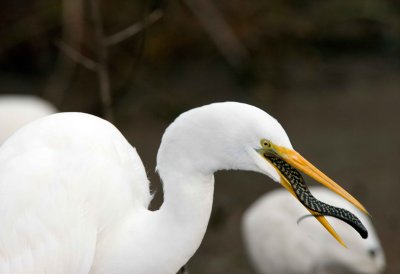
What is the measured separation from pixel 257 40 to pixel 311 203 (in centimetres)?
436

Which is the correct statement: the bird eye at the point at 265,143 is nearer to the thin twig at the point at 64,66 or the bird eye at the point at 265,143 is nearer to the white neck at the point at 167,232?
the white neck at the point at 167,232

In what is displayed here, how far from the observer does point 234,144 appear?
164 cm

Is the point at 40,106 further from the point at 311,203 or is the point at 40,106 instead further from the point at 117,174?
the point at 311,203

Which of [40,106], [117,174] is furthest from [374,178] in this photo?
[117,174]

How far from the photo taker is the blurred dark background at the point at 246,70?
5059mm

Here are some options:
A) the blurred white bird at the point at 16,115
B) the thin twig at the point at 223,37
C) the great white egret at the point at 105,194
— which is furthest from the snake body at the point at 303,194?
the thin twig at the point at 223,37

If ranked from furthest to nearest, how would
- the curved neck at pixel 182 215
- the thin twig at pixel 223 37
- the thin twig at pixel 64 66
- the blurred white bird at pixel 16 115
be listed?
1. the thin twig at pixel 223 37
2. the thin twig at pixel 64 66
3. the blurred white bird at pixel 16 115
4. the curved neck at pixel 182 215

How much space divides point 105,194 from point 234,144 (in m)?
0.48

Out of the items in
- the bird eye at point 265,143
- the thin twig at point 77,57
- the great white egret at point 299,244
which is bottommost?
the great white egret at point 299,244

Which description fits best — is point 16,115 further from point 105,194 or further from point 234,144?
point 234,144

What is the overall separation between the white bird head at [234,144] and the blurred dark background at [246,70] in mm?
3025

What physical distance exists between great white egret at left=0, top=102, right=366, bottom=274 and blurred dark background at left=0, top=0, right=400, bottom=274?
8.97 ft


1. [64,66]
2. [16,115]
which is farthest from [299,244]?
[64,66]

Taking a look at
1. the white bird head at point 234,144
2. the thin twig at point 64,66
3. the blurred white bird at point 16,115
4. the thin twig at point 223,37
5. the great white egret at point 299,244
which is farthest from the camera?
the thin twig at point 223,37
